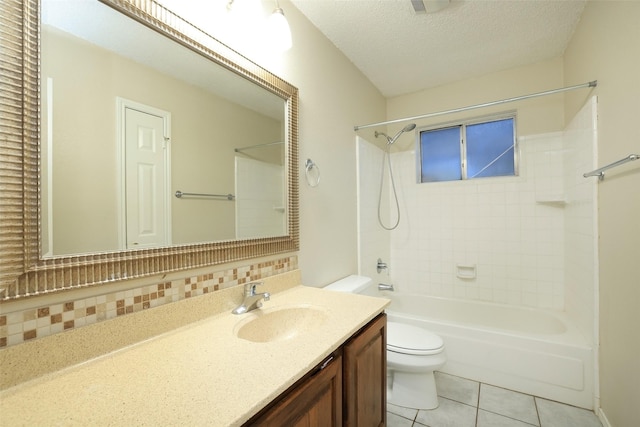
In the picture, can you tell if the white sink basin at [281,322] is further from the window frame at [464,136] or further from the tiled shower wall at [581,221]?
the window frame at [464,136]

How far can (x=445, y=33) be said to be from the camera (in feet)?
6.26

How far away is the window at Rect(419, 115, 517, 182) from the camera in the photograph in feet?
8.33

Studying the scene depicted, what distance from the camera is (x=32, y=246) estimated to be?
679mm

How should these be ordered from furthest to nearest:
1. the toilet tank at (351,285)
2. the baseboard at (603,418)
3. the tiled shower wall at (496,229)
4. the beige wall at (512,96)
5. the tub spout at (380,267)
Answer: the tub spout at (380,267) < the beige wall at (512,96) < the tiled shower wall at (496,229) < the toilet tank at (351,285) < the baseboard at (603,418)

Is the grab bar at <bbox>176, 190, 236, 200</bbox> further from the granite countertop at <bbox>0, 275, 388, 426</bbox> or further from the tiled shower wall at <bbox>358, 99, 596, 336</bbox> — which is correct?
the tiled shower wall at <bbox>358, 99, 596, 336</bbox>

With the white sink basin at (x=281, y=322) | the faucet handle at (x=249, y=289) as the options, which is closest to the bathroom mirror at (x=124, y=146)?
the faucet handle at (x=249, y=289)

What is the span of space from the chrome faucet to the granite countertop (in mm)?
164

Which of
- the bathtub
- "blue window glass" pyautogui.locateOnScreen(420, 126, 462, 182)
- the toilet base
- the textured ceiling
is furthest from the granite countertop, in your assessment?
"blue window glass" pyautogui.locateOnScreen(420, 126, 462, 182)

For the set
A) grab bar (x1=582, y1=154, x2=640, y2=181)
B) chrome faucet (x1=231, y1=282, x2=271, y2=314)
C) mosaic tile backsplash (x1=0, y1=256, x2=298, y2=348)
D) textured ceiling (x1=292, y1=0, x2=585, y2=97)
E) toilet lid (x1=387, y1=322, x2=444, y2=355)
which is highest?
textured ceiling (x1=292, y1=0, x2=585, y2=97)

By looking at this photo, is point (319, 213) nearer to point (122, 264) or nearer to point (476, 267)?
point (122, 264)

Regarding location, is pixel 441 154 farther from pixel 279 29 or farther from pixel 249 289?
pixel 249 289

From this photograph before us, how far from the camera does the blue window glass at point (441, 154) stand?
2746 mm

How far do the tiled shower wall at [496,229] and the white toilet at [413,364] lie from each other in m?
0.72

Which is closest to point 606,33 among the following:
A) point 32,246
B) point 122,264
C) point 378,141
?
point 378,141
